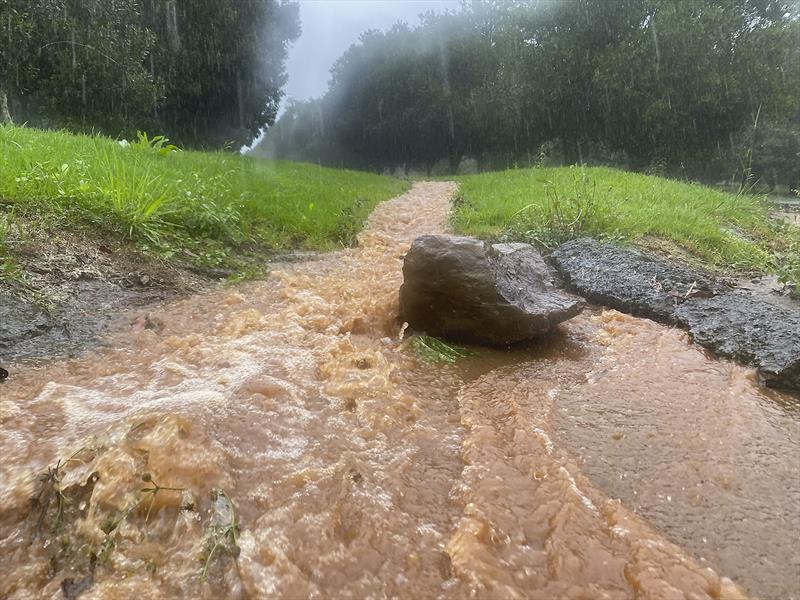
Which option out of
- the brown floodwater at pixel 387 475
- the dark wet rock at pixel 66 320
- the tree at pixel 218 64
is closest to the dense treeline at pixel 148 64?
the tree at pixel 218 64

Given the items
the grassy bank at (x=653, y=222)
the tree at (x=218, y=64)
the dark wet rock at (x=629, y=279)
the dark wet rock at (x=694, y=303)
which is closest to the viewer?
the dark wet rock at (x=694, y=303)

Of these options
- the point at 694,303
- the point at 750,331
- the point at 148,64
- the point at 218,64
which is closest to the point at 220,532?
the point at 750,331

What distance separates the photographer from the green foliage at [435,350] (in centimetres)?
345

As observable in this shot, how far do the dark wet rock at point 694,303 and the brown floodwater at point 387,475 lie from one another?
20 centimetres

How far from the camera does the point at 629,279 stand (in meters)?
4.58

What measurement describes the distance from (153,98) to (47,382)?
52.6 feet

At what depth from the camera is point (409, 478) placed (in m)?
2.18

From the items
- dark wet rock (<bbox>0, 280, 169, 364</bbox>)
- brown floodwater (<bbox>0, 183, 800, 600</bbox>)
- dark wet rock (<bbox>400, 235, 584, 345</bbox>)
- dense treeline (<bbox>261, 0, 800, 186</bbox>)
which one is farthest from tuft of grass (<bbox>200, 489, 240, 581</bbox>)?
dense treeline (<bbox>261, 0, 800, 186</bbox>)

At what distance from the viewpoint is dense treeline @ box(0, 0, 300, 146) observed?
44.5 feet

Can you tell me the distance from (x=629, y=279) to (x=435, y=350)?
211 cm

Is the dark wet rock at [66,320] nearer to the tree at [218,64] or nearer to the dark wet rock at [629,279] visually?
the dark wet rock at [629,279]

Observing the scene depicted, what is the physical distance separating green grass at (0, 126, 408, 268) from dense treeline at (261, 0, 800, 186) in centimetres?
1170

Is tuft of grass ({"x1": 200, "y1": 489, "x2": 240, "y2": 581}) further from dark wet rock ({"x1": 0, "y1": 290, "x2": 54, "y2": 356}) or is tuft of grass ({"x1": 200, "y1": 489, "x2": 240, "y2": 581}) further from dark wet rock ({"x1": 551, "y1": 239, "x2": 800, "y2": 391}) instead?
dark wet rock ({"x1": 551, "y1": 239, "x2": 800, "y2": 391})

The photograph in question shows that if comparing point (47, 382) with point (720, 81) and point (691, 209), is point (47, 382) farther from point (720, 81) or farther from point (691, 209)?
point (720, 81)
